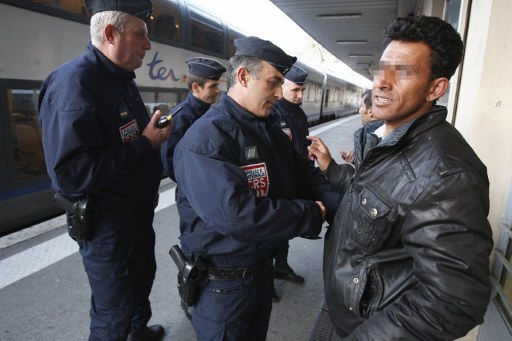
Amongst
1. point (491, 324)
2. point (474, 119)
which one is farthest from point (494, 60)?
point (491, 324)

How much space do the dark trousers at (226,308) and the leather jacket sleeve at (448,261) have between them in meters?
0.74

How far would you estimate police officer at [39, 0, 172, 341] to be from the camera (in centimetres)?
160

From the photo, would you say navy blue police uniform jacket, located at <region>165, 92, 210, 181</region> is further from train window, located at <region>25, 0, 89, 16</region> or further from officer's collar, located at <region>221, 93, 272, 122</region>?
train window, located at <region>25, 0, 89, 16</region>

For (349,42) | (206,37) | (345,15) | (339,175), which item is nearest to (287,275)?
(339,175)

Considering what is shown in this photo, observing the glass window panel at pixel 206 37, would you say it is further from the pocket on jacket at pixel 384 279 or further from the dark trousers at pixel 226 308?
the pocket on jacket at pixel 384 279

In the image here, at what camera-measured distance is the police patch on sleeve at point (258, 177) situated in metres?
1.39

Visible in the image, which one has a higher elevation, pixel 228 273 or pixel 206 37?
pixel 206 37

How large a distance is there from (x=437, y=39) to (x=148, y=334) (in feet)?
7.51

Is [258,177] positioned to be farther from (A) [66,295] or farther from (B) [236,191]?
(A) [66,295]

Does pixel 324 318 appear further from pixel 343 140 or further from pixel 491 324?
pixel 343 140

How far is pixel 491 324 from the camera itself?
169 cm

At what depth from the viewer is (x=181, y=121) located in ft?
8.98

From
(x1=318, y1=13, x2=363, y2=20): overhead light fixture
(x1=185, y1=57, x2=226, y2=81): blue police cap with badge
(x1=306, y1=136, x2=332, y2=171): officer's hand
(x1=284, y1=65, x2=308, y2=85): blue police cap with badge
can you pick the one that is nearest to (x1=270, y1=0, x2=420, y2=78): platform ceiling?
(x1=318, y1=13, x2=363, y2=20): overhead light fixture

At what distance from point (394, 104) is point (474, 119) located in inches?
41.1
